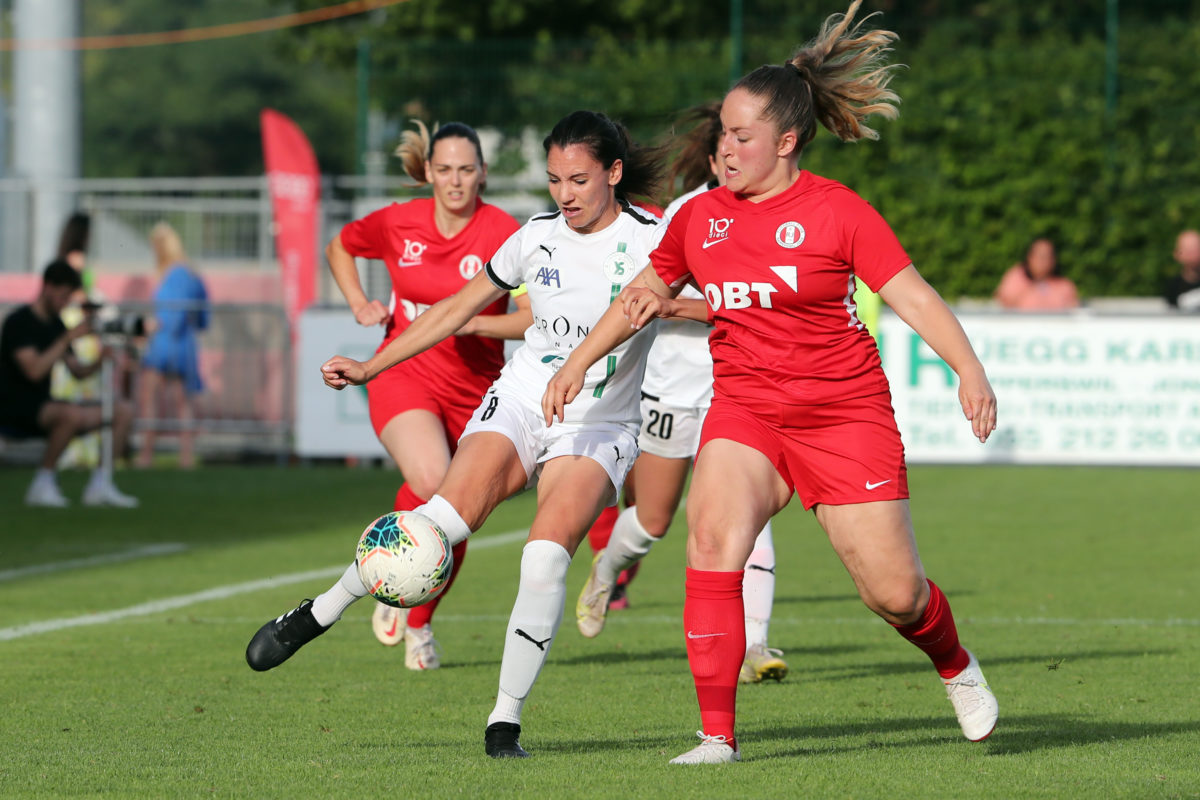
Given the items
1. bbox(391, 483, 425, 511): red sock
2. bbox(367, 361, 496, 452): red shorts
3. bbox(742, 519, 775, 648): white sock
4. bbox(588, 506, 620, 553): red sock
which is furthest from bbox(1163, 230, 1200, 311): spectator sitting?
bbox(391, 483, 425, 511): red sock

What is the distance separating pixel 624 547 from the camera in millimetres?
8133

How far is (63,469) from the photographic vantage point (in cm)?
1734

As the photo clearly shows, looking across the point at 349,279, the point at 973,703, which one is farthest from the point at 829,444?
the point at 349,279

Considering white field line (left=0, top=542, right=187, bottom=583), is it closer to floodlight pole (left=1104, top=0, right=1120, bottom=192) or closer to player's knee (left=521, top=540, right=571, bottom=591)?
player's knee (left=521, top=540, right=571, bottom=591)

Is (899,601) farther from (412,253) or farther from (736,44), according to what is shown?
(736,44)

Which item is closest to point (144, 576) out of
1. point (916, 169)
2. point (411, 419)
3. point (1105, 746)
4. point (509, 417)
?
point (411, 419)

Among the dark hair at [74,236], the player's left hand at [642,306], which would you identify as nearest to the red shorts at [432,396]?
the player's left hand at [642,306]

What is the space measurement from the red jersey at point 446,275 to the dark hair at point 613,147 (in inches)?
45.6

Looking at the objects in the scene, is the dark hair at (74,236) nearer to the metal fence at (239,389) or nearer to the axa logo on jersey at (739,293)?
the metal fence at (239,389)

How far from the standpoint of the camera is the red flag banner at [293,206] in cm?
1994

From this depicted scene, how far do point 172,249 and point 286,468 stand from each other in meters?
2.50

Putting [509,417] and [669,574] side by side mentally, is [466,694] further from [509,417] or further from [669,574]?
[669,574]

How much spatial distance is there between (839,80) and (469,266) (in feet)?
8.14

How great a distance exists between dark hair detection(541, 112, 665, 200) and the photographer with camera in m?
8.41
